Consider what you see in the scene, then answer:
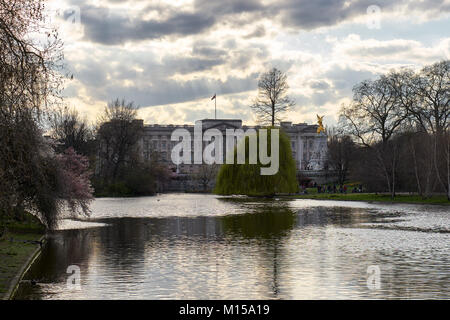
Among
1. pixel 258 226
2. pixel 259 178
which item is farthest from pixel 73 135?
pixel 258 226

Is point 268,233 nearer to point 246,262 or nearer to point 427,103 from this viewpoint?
point 246,262

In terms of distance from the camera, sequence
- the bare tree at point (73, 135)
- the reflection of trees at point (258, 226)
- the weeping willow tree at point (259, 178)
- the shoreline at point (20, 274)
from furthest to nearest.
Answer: the bare tree at point (73, 135) → the weeping willow tree at point (259, 178) → the reflection of trees at point (258, 226) → the shoreline at point (20, 274)

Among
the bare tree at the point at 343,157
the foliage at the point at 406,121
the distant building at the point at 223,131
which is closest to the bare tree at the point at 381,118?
the foliage at the point at 406,121

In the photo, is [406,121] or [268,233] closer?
[268,233]

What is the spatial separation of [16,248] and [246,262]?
27.4 feet

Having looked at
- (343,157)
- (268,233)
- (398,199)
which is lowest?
(268,233)

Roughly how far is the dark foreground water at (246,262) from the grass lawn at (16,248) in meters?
0.49

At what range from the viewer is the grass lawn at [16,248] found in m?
16.2

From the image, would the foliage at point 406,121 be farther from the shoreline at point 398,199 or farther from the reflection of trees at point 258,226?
the reflection of trees at point 258,226

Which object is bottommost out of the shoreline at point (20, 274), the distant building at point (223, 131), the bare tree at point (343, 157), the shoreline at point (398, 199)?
the shoreline at point (20, 274)

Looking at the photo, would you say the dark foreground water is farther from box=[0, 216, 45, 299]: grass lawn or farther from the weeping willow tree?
the weeping willow tree

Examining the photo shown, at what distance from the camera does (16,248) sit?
21.5 meters
